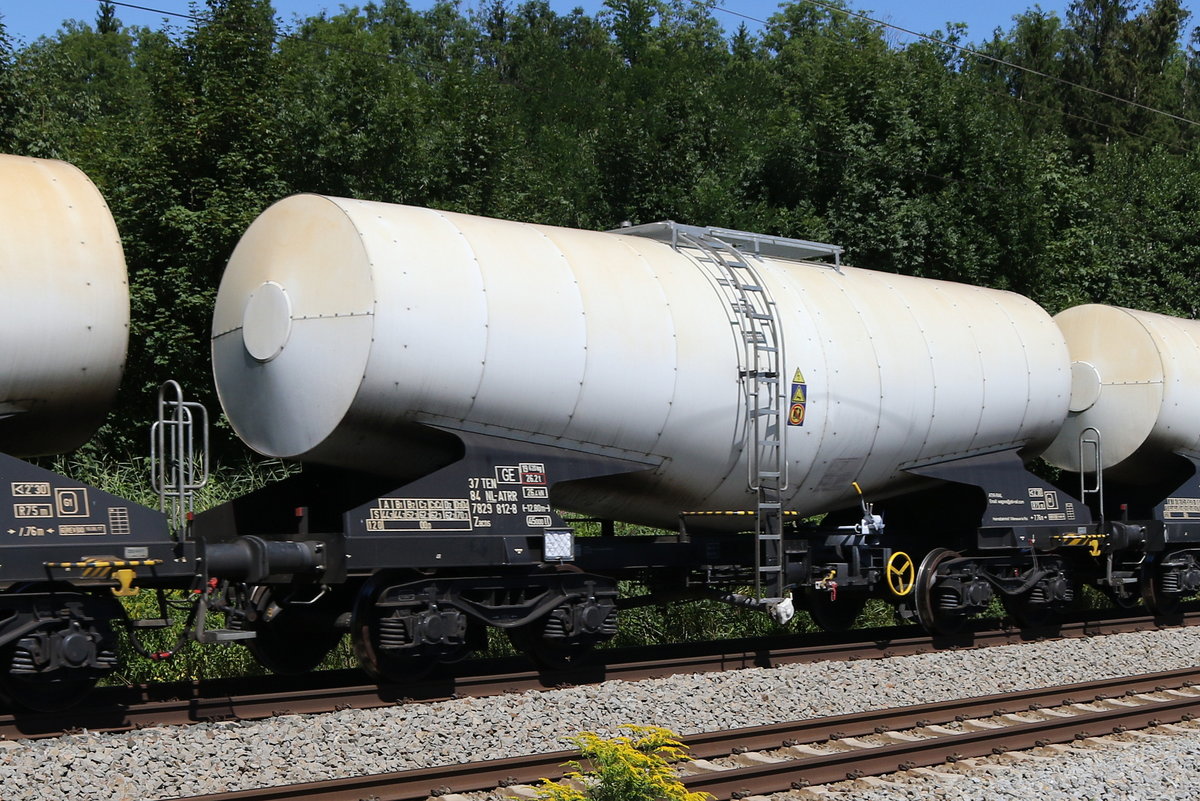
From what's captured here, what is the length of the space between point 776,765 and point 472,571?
3.19 m

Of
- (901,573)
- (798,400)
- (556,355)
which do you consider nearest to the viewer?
(556,355)

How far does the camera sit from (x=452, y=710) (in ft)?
29.8

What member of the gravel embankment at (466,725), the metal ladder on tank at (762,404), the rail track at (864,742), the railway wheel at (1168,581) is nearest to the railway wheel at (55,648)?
the gravel embankment at (466,725)

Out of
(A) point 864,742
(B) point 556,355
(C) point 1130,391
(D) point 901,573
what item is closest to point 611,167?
(C) point 1130,391

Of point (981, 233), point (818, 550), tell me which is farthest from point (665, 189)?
point (818, 550)

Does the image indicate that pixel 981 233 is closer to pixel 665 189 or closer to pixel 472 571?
pixel 665 189

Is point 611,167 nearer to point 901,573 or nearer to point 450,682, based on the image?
point 901,573

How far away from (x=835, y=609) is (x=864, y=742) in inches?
219

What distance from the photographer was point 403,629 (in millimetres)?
9500

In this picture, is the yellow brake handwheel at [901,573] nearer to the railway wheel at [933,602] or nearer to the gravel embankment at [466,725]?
the railway wheel at [933,602]

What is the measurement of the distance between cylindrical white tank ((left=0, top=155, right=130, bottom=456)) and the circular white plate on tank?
125cm

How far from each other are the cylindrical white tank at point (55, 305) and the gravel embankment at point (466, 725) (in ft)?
7.40

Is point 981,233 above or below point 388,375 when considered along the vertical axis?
above

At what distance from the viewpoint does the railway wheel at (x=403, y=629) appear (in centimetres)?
948
